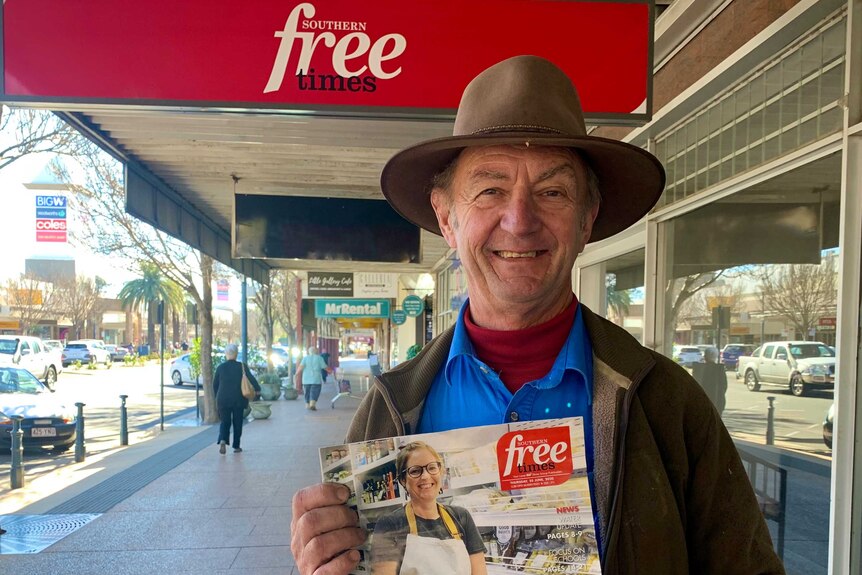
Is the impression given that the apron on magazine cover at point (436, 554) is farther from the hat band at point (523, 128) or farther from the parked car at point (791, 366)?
the parked car at point (791, 366)

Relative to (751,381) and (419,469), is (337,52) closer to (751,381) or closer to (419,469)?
(419,469)

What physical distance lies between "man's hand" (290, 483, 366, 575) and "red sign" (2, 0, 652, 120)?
213cm

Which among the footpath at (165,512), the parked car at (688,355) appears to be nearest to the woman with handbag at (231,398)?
the footpath at (165,512)

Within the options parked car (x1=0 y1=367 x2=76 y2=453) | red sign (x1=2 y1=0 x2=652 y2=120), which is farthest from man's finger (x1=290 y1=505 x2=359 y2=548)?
parked car (x1=0 y1=367 x2=76 y2=453)

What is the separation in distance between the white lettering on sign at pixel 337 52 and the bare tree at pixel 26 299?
40514 mm

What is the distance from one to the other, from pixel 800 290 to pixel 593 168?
85.7 inches

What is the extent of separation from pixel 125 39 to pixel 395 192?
188cm

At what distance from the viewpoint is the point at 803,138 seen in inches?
113

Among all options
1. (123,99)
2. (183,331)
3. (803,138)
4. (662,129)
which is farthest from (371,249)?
(183,331)

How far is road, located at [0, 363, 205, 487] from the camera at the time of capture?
33.4ft

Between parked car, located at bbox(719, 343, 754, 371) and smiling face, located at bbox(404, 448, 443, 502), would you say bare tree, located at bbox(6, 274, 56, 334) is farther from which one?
smiling face, located at bbox(404, 448, 443, 502)

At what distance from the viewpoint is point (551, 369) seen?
1.36 metres

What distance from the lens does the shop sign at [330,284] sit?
55.4 ft

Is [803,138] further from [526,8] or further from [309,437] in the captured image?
[309,437]
